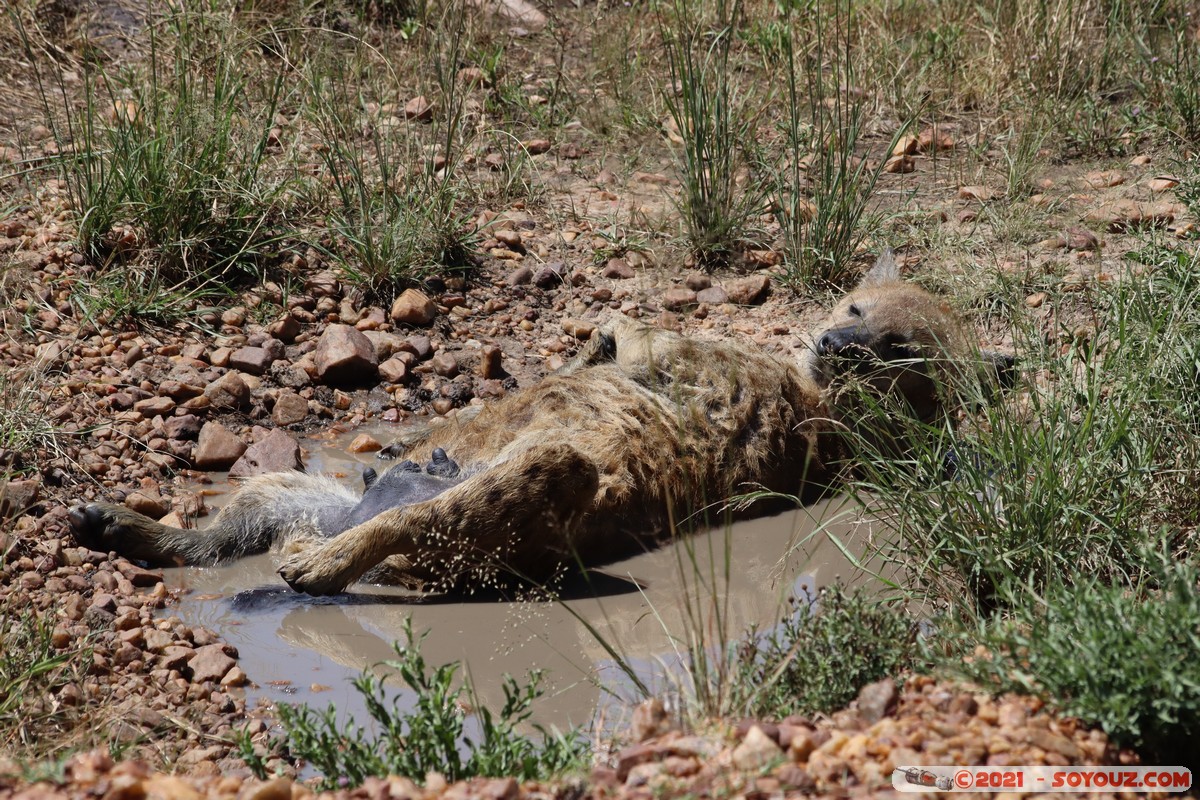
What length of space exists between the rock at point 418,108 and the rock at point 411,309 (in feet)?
6.16

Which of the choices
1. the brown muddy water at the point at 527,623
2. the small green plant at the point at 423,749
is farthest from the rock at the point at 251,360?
the small green plant at the point at 423,749

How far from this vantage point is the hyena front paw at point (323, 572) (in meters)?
4.24

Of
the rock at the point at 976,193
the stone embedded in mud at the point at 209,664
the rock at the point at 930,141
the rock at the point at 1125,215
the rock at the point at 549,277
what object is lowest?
the stone embedded in mud at the point at 209,664

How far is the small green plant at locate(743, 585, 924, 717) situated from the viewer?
311 cm

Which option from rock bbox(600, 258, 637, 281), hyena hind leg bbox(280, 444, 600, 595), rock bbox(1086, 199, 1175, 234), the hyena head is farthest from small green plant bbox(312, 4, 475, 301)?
rock bbox(1086, 199, 1175, 234)

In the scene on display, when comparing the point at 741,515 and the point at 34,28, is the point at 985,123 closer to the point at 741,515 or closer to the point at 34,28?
the point at 741,515

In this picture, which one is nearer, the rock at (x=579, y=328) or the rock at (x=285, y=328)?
the rock at (x=285, y=328)

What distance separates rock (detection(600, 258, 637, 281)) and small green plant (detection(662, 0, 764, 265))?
15.8 inches

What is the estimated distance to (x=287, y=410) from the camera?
5586 millimetres

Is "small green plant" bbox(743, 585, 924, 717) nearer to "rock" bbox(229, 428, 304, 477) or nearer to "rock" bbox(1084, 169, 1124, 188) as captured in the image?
"rock" bbox(229, 428, 304, 477)

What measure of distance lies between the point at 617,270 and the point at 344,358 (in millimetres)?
1821

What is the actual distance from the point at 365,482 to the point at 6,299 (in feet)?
6.96

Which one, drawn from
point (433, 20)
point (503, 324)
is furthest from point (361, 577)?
point (433, 20)

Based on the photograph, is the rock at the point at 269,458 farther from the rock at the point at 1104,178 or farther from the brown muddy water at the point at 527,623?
the rock at the point at 1104,178
